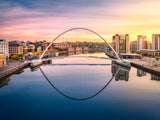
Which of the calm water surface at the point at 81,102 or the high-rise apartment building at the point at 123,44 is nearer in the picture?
the calm water surface at the point at 81,102

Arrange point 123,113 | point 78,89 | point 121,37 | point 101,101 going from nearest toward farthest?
point 123,113
point 101,101
point 78,89
point 121,37

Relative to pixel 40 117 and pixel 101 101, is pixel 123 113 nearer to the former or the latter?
pixel 101 101

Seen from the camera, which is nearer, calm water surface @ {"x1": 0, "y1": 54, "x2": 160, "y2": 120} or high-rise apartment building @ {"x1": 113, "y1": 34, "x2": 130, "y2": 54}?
calm water surface @ {"x1": 0, "y1": 54, "x2": 160, "y2": 120}

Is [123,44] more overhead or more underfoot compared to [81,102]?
more overhead

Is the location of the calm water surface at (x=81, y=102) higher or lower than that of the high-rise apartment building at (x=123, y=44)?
lower

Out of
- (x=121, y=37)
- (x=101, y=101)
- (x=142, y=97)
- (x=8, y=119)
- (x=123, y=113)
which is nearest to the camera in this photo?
(x=8, y=119)

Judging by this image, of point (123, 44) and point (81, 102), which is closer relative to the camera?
point (81, 102)

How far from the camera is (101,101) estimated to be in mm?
8359

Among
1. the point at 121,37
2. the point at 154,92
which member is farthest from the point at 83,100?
the point at 121,37

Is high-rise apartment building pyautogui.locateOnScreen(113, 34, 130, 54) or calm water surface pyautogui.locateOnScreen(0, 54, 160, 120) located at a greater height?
high-rise apartment building pyautogui.locateOnScreen(113, 34, 130, 54)

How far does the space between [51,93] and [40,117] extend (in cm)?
327

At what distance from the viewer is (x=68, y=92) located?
9.95 m

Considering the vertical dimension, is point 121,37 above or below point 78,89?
above

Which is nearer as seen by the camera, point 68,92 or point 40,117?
point 40,117
